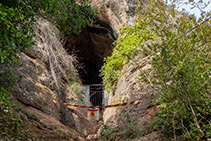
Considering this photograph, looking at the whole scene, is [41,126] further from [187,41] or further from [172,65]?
[187,41]

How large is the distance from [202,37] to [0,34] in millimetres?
3353

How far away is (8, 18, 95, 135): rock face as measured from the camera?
5.16 m

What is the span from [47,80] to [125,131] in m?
3.45

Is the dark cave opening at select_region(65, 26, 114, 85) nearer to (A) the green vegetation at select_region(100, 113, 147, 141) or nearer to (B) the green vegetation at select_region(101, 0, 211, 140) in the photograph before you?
(A) the green vegetation at select_region(100, 113, 147, 141)

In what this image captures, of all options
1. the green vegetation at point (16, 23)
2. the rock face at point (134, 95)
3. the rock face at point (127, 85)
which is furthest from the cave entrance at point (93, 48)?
the green vegetation at point (16, 23)

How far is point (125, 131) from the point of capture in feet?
15.0

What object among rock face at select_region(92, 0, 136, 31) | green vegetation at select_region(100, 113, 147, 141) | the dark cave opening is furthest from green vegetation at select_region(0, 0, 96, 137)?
the dark cave opening

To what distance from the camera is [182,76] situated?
315 cm

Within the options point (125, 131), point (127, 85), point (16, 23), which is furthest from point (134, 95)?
point (16, 23)

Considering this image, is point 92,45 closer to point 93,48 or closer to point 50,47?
point 93,48

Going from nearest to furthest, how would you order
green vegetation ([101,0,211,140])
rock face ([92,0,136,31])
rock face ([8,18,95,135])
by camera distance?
1. green vegetation ([101,0,211,140])
2. rock face ([8,18,95,135])
3. rock face ([92,0,136,31])

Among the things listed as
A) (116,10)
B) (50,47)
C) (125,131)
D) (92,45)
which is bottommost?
(125,131)

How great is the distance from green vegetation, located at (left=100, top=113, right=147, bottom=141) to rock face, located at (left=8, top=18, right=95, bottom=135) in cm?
160

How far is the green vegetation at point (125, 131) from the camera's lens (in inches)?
171
